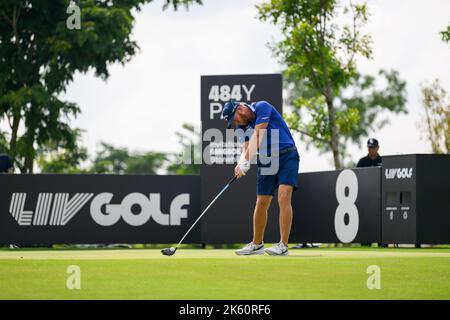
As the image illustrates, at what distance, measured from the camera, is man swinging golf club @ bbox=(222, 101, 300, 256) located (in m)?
13.7

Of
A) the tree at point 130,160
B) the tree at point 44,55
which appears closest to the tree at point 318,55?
the tree at point 44,55

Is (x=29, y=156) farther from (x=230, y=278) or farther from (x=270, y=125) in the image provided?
(x=230, y=278)

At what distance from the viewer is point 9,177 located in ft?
69.9

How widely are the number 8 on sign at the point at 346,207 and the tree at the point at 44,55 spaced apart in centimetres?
1696

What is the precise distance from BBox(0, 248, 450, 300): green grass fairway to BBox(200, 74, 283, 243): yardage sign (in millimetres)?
6983

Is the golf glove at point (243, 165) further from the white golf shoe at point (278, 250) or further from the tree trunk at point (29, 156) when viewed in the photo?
the tree trunk at point (29, 156)

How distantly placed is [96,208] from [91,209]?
102mm

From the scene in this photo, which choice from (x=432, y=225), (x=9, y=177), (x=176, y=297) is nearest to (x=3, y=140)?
(x=9, y=177)

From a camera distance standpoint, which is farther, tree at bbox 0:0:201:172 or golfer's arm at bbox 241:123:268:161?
tree at bbox 0:0:201:172

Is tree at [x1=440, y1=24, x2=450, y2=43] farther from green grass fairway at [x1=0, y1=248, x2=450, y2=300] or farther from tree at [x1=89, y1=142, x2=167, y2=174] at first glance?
tree at [x1=89, y1=142, x2=167, y2=174]

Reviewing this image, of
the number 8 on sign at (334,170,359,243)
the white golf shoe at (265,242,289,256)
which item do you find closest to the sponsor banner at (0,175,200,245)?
the number 8 on sign at (334,170,359,243)

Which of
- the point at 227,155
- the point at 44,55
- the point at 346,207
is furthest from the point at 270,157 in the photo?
the point at 44,55

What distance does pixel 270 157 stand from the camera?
13641 millimetres
